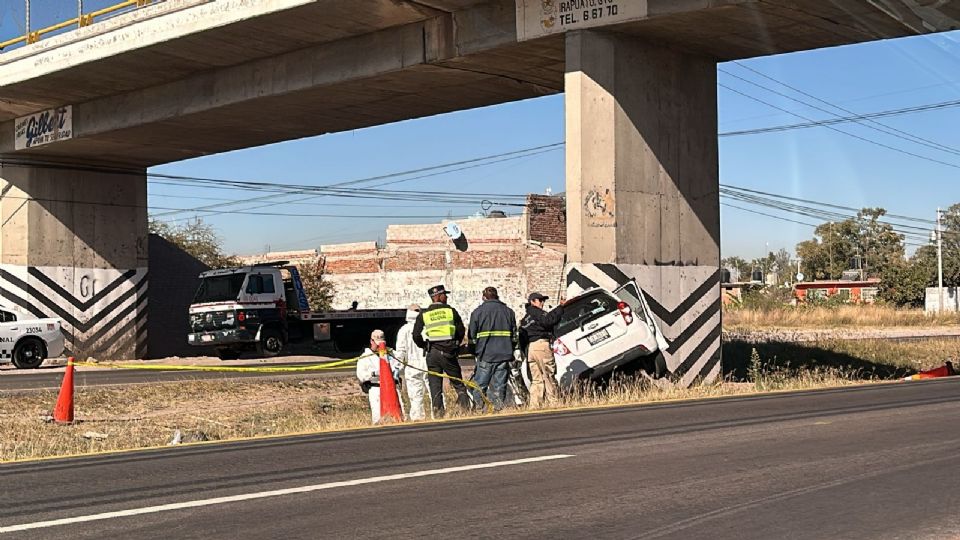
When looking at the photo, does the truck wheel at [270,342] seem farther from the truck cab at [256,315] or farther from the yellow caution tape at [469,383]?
the yellow caution tape at [469,383]

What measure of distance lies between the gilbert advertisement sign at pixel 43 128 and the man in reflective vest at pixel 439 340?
647 inches

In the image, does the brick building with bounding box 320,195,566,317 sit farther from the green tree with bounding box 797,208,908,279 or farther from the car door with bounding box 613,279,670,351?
the green tree with bounding box 797,208,908,279

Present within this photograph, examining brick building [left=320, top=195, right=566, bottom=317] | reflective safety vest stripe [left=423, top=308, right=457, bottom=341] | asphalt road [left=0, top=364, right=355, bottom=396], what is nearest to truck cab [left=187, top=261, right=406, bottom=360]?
asphalt road [left=0, top=364, right=355, bottom=396]

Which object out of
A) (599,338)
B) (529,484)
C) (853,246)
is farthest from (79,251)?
(853,246)

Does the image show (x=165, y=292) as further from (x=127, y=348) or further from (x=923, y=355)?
(x=923, y=355)

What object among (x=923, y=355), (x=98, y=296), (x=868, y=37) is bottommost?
(x=923, y=355)

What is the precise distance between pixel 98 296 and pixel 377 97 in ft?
45.2

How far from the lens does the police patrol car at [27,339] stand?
28375 millimetres

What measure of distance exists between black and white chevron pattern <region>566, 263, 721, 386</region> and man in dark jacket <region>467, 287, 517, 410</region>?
313cm

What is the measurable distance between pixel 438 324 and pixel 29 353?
699 inches

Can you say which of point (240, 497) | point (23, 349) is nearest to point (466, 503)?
point (240, 497)

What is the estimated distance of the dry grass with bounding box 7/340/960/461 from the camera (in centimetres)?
1492

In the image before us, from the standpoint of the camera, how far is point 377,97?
23688 mm

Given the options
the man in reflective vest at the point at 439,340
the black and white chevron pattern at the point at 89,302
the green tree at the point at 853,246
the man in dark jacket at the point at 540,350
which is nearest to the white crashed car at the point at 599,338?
the man in dark jacket at the point at 540,350
